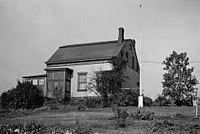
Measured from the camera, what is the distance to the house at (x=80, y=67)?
3541 centimetres

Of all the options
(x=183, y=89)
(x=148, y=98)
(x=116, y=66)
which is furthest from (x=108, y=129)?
(x=116, y=66)

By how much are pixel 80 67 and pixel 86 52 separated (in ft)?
8.16

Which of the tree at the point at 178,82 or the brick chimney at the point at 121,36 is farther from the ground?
the brick chimney at the point at 121,36

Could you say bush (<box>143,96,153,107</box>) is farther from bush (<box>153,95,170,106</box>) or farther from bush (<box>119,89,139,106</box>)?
bush (<box>119,89,139,106</box>)

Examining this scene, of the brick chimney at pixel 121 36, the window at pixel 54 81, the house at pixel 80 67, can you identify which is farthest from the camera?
the brick chimney at pixel 121 36

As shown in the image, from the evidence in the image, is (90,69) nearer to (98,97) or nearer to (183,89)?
(98,97)

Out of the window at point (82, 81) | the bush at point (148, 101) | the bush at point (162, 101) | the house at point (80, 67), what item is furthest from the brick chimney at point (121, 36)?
the bush at point (162, 101)

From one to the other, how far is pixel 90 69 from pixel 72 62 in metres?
2.47

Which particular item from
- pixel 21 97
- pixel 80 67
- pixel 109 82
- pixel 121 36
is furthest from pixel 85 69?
pixel 21 97

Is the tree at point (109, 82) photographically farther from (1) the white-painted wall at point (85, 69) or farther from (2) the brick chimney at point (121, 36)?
(2) the brick chimney at point (121, 36)

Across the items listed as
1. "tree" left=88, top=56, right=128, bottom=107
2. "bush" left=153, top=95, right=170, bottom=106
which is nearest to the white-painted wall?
"tree" left=88, top=56, right=128, bottom=107

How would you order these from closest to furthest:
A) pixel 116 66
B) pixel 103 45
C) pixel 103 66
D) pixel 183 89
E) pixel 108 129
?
pixel 108 129 → pixel 183 89 → pixel 116 66 → pixel 103 66 → pixel 103 45

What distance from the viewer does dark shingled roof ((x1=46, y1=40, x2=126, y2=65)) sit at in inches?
1422

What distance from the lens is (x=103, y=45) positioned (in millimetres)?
39062
